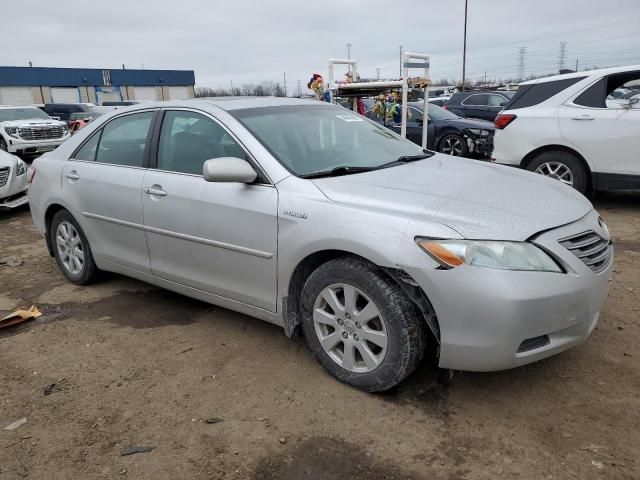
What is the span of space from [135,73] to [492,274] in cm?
5472

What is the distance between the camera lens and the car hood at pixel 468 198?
2646mm

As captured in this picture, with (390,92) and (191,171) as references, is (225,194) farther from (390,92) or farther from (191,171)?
(390,92)

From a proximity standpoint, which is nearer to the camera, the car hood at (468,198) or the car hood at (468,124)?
the car hood at (468,198)

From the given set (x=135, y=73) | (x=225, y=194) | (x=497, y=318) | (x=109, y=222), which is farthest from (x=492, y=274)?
(x=135, y=73)

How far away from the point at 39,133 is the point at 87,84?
35778 mm

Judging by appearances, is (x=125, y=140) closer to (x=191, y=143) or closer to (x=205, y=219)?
(x=191, y=143)

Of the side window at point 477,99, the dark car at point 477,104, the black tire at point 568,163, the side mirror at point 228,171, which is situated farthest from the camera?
the side window at point 477,99

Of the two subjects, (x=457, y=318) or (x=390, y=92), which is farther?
(x=390, y=92)

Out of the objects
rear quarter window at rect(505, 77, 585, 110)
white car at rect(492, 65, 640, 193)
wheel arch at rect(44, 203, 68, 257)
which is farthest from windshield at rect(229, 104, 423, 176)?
rear quarter window at rect(505, 77, 585, 110)

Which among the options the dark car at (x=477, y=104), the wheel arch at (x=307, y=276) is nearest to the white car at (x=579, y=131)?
the wheel arch at (x=307, y=276)

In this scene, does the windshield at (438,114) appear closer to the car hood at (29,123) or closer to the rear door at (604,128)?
the rear door at (604,128)

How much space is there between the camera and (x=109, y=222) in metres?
4.25

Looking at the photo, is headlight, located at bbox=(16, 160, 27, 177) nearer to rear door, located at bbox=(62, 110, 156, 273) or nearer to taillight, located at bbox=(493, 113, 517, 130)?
rear door, located at bbox=(62, 110, 156, 273)

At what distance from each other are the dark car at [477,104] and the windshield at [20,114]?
13.0 meters
